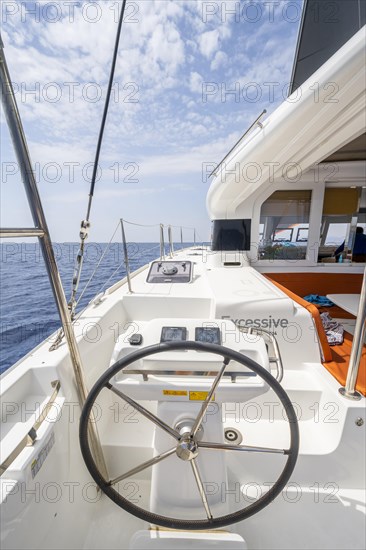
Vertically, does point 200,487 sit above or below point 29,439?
below

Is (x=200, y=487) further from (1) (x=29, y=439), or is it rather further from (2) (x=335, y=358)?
(2) (x=335, y=358)

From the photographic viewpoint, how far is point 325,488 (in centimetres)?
109

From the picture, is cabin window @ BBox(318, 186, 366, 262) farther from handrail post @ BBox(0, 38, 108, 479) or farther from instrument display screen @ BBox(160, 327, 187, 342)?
handrail post @ BBox(0, 38, 108, 479)

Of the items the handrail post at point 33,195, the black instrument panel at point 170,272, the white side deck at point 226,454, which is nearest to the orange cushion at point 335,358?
the white side deck at point 226,454

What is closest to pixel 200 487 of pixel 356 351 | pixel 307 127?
pixel 356 351

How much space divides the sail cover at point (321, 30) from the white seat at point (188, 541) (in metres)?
5.44

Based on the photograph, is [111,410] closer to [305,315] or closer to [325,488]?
[325,488]

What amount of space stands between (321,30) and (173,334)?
595cm

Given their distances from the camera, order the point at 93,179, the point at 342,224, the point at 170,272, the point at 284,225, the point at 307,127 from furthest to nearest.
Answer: the point at 342,224
the point at 284,225
the point at 170,272
the point at 307,127
the point at 93,179

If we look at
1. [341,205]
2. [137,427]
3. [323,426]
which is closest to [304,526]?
[323,426]

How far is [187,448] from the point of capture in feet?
2.38

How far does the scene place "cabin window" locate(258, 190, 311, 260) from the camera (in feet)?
9.64

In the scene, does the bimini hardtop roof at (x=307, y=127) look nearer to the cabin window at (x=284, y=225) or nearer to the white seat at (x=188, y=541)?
the cabin window at (x=284, y=225)

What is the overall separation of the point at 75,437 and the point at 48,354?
0.35 metres
